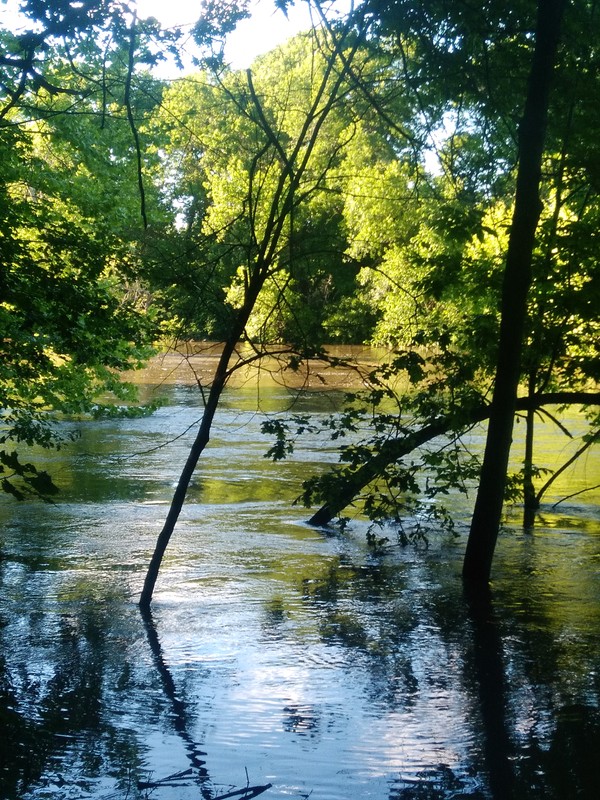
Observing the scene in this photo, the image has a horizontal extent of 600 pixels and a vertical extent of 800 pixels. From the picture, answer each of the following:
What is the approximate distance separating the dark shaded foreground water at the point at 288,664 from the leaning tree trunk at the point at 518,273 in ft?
4.47

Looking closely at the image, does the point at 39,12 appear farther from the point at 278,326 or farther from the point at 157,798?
the point at 157,798

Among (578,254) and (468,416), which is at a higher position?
(578,254)

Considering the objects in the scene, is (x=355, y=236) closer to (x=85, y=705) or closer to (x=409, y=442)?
(x=409, y=442)

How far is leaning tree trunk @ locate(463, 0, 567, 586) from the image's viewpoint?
9.42 metres

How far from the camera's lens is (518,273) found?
31.6 feet

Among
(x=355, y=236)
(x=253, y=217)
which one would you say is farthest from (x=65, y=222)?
(x=253, y=217)

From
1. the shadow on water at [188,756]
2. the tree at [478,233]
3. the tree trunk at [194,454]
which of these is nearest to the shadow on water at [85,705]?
the shadow on water at [188,756]

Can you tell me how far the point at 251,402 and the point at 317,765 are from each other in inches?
994

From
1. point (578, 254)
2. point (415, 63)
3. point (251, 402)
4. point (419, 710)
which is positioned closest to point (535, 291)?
point (578, 254)

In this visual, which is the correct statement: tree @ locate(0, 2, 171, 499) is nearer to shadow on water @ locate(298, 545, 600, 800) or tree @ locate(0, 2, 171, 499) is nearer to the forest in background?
the forest in background

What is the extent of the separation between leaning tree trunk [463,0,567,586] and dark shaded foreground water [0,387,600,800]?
4.47 feet

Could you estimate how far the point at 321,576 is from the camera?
A: 1141 cm

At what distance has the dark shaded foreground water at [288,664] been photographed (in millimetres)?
5652

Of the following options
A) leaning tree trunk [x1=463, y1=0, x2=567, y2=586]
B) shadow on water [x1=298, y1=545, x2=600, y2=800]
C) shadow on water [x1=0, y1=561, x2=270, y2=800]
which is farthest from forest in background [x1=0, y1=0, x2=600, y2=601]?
shadow on water [x1=0, y1=561, x2=270, y2=800]
